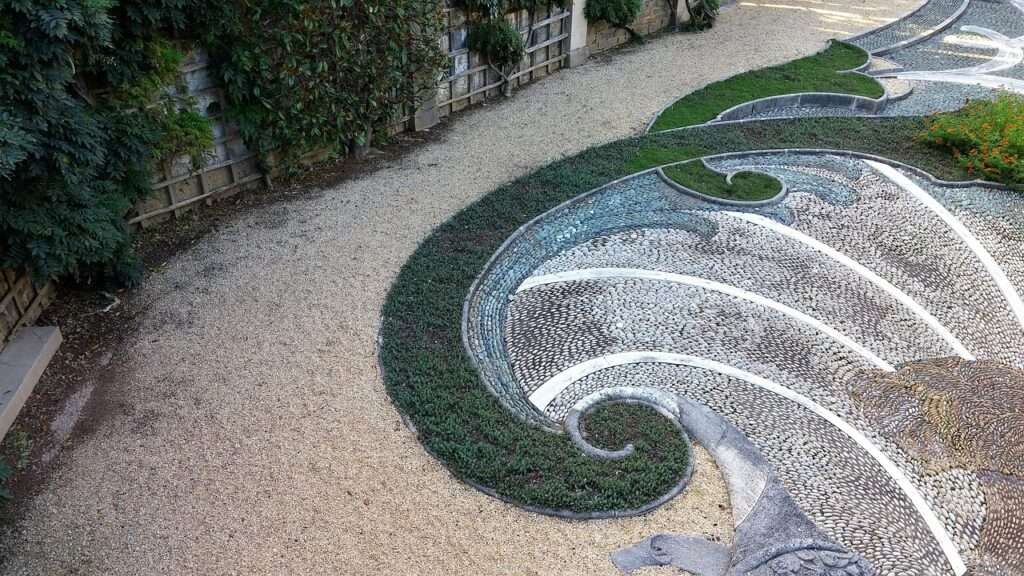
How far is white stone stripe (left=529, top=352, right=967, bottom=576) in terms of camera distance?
5559mm

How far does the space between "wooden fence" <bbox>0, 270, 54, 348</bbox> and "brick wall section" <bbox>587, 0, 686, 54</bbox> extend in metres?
11.8

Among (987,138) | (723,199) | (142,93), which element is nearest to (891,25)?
(987,138)

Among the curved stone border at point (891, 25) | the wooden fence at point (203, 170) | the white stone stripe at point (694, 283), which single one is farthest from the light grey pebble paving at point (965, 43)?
the wooden fence at point (203, 170)

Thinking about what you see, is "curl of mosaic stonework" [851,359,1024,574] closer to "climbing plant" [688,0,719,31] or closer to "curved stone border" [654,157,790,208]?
"curved stone border" [654,157,790,208]

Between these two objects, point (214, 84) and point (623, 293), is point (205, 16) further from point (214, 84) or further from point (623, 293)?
point (623, 293)

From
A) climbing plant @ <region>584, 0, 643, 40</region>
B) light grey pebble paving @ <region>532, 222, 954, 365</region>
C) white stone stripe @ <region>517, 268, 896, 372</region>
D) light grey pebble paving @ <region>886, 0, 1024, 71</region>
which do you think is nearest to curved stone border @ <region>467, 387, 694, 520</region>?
white stone stripe @ <region>517, 268, 896, 372</region>

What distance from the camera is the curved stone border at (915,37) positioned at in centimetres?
1647

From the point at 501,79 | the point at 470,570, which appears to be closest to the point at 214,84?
the point at 501,79

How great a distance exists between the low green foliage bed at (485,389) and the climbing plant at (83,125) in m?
3.06

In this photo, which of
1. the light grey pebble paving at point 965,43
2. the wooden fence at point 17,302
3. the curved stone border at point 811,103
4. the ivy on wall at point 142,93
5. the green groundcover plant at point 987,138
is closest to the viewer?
the ivy on wall at point 142,93

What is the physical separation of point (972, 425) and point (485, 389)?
4573mm

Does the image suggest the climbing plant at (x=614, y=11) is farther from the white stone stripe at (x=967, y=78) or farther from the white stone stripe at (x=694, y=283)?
the white stone stripe at (x=694, y=283)

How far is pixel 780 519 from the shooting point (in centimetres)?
541

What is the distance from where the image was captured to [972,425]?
6.59 m
